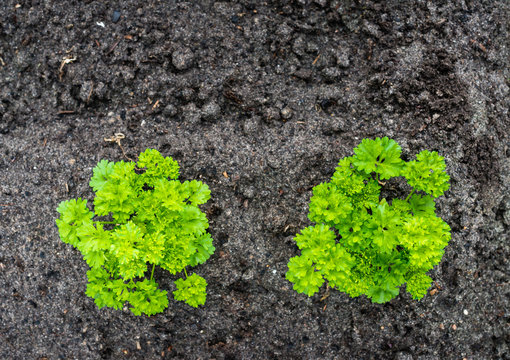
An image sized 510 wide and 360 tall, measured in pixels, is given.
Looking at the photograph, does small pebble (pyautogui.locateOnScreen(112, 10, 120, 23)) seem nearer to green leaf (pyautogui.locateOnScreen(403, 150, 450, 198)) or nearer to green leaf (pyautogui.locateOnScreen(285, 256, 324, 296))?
green leaf (pyautogui.locateOnScreen(285, 256, 324, 296))

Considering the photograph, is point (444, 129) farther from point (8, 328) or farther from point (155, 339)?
point (8, 328)

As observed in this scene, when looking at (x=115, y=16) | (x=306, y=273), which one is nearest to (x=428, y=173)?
(x=306, y=273)

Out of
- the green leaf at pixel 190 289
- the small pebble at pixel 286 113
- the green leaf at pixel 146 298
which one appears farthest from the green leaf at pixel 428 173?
the green leaf at pixel 146 298

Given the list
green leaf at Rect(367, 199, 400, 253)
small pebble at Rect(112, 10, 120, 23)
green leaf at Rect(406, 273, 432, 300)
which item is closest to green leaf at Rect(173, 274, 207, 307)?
green leaf at Rect(367, 199, 400, 253)

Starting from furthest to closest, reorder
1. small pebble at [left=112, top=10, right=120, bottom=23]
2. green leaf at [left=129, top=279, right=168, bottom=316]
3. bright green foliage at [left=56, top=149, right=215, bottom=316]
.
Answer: small pebble at [left=112, top=10, right=120, bottom=23] → green leaf at [left=129, top=279, right=168, bottom=316] → bright green foliage at [left=56, top=149, right=215, bottom=316]

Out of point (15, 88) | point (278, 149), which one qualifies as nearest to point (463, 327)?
point (278, 149)

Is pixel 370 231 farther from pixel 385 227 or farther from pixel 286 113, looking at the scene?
pixel 286 113
